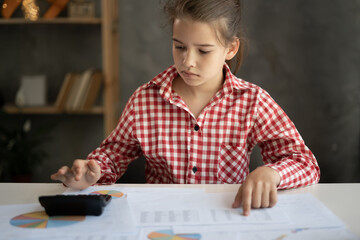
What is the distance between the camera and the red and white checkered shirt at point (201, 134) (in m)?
1.18

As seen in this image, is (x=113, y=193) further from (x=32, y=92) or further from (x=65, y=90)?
(x=32, y=92)

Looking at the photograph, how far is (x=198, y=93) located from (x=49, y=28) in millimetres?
2091

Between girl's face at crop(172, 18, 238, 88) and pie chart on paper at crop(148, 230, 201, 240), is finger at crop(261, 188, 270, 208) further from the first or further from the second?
girl's face at crop(172, 18, 238, 88)

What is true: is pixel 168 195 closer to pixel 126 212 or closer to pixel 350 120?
pixel 126 212

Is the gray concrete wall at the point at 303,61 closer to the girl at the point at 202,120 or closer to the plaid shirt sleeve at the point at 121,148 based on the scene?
the girl at the point at 202,120

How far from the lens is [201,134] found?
119 centimetres

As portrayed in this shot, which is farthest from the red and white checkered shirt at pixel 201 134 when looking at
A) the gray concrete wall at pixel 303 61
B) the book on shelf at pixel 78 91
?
the book on shelf at pixel 78 91

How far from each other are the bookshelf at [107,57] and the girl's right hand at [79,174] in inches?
72.4

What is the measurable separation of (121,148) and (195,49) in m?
0.38

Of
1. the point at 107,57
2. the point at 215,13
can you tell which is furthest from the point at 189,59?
the point at 107,57

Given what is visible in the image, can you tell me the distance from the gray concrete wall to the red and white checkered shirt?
1.44 metres

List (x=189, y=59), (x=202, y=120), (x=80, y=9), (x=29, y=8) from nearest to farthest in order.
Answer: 1. (x=189, y=59)
2. (x=202, y=120)
3. (x=80, y=9)
4. (x=29, y=8)

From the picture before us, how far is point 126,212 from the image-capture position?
0.75 m

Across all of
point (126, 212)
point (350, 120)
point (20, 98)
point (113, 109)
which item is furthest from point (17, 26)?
point (126, 212)
